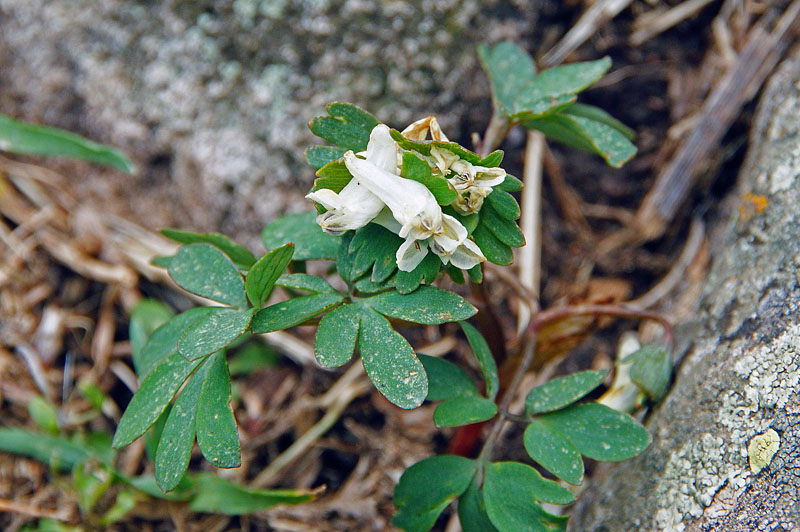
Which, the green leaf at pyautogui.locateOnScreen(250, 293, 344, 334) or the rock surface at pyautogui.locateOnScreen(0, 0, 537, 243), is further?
the rock surface at pyautogui.locateOnScreen(0, 0, 537, 243)

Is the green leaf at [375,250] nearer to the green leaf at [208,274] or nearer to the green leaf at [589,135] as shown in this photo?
the green leaf at [208,274]

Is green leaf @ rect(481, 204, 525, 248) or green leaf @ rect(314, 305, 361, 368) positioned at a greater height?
green leaf @ rect(481, 204, 525, 248)

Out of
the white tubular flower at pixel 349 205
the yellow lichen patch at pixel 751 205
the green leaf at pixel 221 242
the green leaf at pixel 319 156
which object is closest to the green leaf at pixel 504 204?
the white tubular flower at pixel 349 205

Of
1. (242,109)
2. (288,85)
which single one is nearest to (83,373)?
(242,109)

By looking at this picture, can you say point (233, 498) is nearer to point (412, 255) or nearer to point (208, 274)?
point (208, 274)

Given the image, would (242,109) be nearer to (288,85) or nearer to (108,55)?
(288,85)

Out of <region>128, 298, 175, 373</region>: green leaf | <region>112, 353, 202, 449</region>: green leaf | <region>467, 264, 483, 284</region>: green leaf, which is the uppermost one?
<region>467, 264, 483, 284</region>: green leaf

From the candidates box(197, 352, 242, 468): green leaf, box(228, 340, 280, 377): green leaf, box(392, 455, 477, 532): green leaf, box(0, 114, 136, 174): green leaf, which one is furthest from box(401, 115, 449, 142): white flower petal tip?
box(0, 114, 136, 174): green leaf

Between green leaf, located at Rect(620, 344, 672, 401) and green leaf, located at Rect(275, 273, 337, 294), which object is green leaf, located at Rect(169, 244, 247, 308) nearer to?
green leaf, located at Rect(275, 273, 337, 294)
